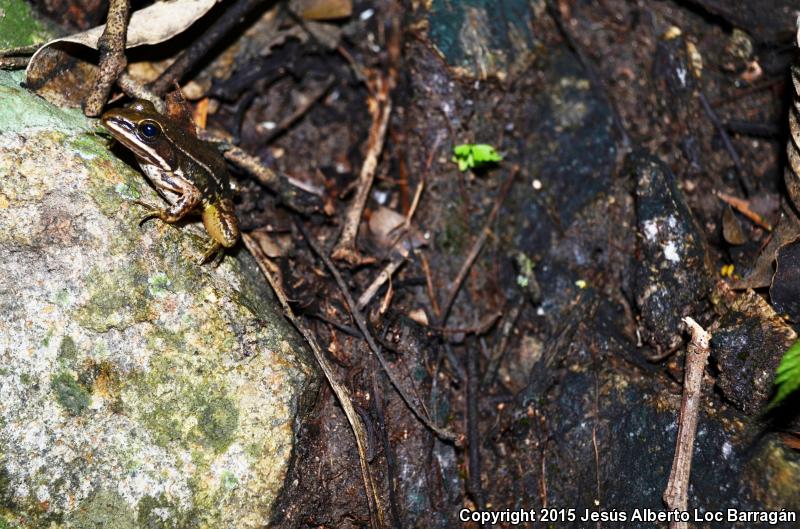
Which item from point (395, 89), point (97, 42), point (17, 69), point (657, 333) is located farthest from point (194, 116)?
point (657, 333)

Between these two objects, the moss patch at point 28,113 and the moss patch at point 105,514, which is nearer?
the moss patch at point 105,514

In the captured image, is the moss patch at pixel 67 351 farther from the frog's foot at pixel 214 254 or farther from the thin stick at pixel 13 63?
the thin stick at pixel 13 63

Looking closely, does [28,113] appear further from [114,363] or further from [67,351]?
[114,363]

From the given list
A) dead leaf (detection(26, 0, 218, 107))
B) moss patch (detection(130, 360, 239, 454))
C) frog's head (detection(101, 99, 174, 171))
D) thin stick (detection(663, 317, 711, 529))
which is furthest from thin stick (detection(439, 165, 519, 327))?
dead leaf (detection(26, 0, 218, 107))

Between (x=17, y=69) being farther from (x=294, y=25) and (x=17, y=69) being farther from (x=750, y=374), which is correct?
(x=750, y=374)

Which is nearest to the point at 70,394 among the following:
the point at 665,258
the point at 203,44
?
the point at 203,44

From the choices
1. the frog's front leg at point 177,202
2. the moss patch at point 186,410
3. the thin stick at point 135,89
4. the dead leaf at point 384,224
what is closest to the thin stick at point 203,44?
the thin stick at point 135,89

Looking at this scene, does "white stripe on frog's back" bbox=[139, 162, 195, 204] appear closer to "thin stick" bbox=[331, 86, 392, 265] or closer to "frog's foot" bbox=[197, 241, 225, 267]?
"frog's foot" bbox=[197, 241, 225, 267]
